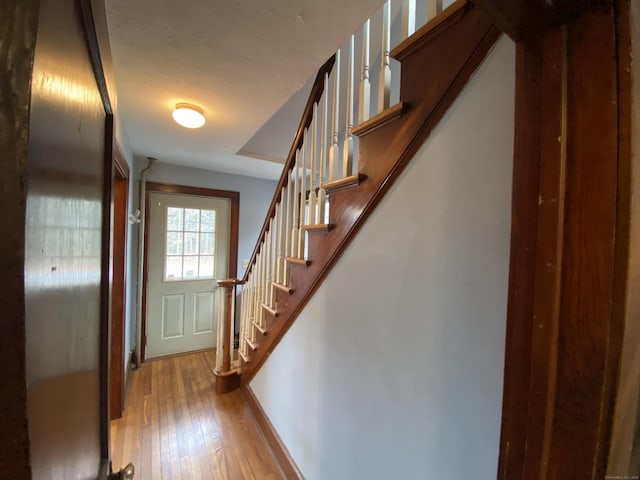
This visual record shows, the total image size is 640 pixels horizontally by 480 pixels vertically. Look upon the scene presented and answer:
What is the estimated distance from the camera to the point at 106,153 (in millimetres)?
605

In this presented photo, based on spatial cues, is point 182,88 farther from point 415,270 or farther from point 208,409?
point 208,409

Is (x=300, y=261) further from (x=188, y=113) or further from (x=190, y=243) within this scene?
(x=190, y=243)

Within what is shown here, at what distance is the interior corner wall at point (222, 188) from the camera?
101 inches

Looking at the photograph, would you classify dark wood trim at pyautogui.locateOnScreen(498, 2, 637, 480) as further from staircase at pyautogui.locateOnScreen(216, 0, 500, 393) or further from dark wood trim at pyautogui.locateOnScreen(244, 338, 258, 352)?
dark wood trim at pyautogui.locateOnScreen(244, 338, 258, 352)

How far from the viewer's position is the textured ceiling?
87cm

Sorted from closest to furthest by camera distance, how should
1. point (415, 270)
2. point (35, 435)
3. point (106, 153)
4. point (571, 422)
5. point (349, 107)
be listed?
1. point (35, 435)
2. point (571, 422)
3. point (106, 153)
4. point (415, 270)
5. point (349, 107)

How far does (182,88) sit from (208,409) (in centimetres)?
219

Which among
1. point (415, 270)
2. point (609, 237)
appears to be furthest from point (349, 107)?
point (609, 237)

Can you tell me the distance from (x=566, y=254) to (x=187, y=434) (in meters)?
2.23

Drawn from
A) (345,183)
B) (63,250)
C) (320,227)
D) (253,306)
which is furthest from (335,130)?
(253,306)

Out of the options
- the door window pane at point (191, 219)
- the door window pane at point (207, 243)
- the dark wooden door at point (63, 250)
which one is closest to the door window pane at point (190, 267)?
the door window pane at point (207, 243)

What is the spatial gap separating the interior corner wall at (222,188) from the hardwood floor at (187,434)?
76 centimetres

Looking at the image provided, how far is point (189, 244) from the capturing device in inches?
114

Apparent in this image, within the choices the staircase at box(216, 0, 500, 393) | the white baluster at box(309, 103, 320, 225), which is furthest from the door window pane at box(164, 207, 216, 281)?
the white baluster at box(309, 103, 320, 225)
